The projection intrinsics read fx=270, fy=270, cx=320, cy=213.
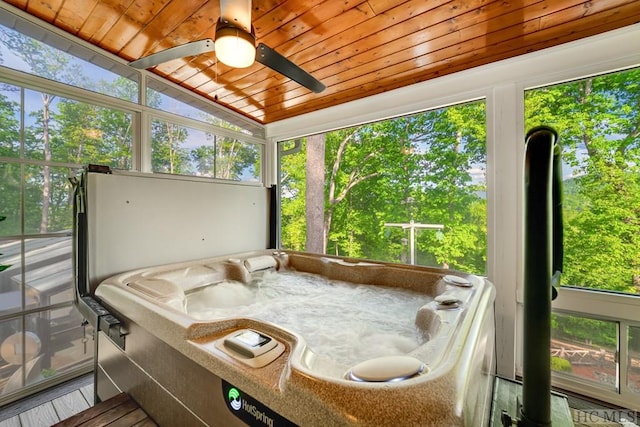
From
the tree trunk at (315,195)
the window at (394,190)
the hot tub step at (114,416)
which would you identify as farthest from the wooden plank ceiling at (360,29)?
the tree trunk at (315,195)

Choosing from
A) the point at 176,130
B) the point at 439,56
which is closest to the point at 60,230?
the point at 176,130

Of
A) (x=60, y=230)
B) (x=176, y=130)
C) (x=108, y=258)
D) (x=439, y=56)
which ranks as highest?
(x=439, y=56)

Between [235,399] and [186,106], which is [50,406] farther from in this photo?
[186,106]

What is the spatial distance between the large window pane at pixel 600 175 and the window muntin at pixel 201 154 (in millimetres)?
2635

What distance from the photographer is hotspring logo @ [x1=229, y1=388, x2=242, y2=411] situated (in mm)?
753

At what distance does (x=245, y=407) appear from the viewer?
737mm

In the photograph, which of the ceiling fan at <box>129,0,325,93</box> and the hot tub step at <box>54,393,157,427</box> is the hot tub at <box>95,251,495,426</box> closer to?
the hot tub step at <box>54,393,157,427</box>

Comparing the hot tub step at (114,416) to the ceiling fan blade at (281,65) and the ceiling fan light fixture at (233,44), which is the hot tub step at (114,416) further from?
the ceiling fan blade at (281,65)

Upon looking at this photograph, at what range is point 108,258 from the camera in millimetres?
1819

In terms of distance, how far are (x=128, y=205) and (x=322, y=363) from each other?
1868mm

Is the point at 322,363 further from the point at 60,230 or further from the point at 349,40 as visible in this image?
the point at 60,230

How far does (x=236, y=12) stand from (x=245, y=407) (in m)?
1.50

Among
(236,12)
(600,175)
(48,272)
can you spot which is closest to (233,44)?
(236,12)

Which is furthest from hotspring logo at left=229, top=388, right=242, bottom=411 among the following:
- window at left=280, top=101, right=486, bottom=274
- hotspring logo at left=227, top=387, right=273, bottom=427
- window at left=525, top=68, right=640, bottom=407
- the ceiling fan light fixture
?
window at left=280, top=101, right=486, bottom=274
